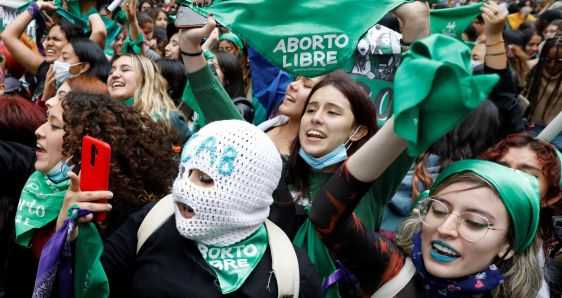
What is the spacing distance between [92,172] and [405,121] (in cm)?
103

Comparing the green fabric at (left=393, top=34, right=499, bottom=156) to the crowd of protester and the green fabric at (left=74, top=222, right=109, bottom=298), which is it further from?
the green fabric at (left=74, top=222, right=109, bottom=298)

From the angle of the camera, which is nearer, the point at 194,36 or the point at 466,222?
the point at 466,222

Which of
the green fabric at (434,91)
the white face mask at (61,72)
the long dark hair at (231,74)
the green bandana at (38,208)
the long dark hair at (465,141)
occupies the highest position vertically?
the green fabric at (434,91)

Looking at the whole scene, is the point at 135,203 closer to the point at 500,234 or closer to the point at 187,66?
the point at 187,66

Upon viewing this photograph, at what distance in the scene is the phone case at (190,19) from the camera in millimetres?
2660

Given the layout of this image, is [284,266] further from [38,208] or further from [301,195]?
[38,208]

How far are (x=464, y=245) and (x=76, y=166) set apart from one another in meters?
1.54

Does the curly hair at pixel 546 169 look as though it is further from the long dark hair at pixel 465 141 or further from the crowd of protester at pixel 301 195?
the long dark hair at pixel 465 141

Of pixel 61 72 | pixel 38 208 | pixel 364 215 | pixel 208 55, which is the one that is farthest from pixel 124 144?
pixel 208 55

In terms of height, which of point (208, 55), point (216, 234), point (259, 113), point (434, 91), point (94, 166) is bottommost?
point (259, 113)

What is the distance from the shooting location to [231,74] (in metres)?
5.23

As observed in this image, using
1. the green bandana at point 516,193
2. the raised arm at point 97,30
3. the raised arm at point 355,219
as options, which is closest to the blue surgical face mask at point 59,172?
the raised arm at point 355,219

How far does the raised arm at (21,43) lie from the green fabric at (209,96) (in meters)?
3.02

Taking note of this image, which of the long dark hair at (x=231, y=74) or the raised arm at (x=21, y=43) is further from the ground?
the raised arm at (x=21, y=43)
